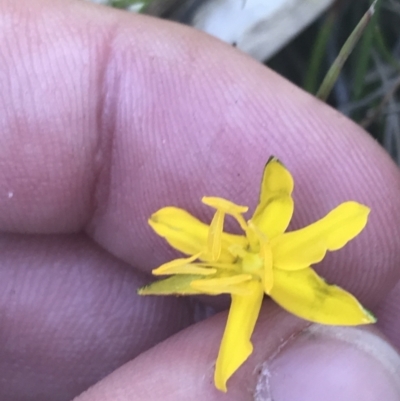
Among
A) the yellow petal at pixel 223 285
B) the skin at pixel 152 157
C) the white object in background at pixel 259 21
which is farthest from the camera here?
the white object in background at pixel 259 21

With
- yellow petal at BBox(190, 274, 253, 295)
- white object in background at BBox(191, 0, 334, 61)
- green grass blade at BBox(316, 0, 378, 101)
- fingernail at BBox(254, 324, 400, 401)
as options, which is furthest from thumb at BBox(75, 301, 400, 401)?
white object in background at BBox(191, 0, 334, 61)

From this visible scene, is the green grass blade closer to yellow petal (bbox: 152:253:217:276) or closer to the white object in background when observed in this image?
the white object in background

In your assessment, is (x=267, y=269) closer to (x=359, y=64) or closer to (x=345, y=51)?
(x=345, y=51)

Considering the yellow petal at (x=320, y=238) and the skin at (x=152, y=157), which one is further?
the skin at (x=152, y=157)

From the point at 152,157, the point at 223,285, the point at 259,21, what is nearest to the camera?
the point at 223,285

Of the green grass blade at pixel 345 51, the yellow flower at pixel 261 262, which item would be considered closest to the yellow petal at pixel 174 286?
the yellow flower at pixel 261 262

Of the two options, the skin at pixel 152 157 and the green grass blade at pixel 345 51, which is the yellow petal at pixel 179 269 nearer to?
the skin at pixel 152 157

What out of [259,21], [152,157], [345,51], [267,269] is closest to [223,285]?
[267,269]

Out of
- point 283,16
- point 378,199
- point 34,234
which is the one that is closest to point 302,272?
point 378,199
